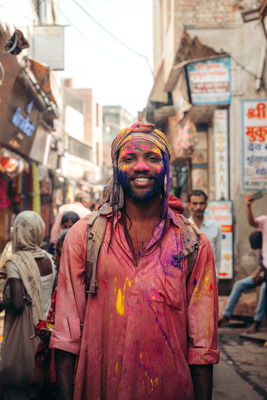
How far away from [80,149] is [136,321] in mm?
33500

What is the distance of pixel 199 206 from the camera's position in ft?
17.8

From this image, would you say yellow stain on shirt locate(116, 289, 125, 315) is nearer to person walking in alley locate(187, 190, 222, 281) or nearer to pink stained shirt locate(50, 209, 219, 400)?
pink stained shirt locate(50, 209, 219, 400)

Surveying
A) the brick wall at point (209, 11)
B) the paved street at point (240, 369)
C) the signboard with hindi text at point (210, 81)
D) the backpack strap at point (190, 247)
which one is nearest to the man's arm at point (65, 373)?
the backpack strap at point (190, 247)

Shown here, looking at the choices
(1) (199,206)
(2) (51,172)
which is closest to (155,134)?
(1) (199,206)

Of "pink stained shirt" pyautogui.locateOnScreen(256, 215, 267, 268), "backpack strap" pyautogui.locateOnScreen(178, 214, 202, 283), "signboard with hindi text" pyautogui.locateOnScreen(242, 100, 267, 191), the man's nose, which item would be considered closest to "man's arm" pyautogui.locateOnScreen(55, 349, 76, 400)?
"backpack strap" pyautogui.locateOnScreen(178, 214, 202, 283)

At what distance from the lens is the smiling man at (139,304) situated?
191 centimetres

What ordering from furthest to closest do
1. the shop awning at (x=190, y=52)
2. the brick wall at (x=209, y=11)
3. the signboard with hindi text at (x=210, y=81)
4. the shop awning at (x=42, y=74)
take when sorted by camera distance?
the shop awning at (x=42, y=74) → the brick wall at (x=209, y=11) → the shop awning at (x=190, y=52) → the signboard with hindi text at (x=210, y=81)

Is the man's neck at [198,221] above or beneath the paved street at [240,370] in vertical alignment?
above

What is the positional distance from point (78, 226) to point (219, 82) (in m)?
7.86

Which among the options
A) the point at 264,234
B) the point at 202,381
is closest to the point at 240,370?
the point at 264,234

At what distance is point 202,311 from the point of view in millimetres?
1998

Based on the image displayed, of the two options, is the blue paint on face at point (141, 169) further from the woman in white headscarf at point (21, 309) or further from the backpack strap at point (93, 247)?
the woman in white headscarf at point (21, 309)

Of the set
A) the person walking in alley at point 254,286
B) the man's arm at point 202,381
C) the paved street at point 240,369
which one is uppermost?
the man's arm at point 202,381

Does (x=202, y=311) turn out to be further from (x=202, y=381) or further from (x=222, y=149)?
(x=222, y=149)
